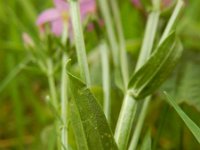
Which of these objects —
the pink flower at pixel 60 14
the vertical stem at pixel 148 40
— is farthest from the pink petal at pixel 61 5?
the vertical stem at pixel 148 40

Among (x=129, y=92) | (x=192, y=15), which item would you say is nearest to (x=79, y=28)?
(x=129, y=92)

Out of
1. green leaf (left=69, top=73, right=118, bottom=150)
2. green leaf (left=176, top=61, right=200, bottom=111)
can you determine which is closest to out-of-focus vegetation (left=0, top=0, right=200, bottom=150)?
green leaf (left=176, top=61, right=200, bottom=111)

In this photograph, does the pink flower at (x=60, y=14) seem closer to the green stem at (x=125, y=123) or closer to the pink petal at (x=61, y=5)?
the pink petal at (x=61, y=5)

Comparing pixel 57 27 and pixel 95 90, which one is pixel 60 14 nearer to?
pixel 57 27

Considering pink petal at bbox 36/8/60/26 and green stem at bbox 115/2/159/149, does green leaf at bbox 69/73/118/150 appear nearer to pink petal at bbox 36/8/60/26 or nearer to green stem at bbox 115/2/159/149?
green stem at bbox 115/2/159/149

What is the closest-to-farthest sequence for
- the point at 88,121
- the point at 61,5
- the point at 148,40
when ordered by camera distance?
the point at 88,121 → the point at 148,40 → the point at 61,5

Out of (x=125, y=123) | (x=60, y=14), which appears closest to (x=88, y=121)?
(x=125, y=123)
